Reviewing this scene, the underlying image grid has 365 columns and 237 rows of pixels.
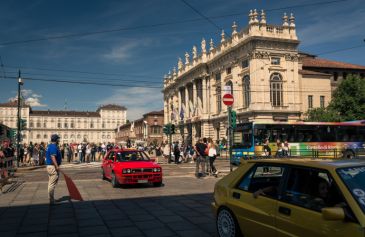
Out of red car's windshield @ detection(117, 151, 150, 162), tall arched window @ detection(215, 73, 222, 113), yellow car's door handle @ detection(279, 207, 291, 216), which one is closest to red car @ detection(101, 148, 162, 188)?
red car's windshield @ detection(117, 151, 150, 162)

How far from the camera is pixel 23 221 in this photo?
790cm

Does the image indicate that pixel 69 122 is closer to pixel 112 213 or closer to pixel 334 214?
pixel 112 213

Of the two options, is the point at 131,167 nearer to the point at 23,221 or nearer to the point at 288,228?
the point at 23,221

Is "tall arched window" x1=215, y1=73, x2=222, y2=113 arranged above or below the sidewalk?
above

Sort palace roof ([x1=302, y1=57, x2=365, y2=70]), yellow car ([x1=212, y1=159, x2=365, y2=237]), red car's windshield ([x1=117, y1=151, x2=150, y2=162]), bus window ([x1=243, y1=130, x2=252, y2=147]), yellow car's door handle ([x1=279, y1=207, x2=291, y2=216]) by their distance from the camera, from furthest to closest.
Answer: palace roof ([x1=302, y1=57, x2=365, y2=70])
bus window ([x1=243, y1=130, x2=252, y2=147])
red car's windshield ([x1=117, y1=151, x2=150, y2=162])
yellow car's door handle ([x1=279, y1=207, x2=291, y2=216])
yellow car ([x1=212, y1=159, x2=365, y2=237])

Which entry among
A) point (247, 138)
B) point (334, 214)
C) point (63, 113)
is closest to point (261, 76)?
point (247, 138)

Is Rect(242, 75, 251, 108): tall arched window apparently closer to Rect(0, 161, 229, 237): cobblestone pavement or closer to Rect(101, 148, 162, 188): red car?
Rect(101, 148, 162, 188): red car

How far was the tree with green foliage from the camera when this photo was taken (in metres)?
44.5

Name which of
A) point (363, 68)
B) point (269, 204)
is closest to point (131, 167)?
point (269, 204)

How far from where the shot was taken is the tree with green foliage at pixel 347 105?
44500mm

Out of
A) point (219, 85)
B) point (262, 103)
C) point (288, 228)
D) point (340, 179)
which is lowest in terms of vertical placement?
point (288, 228)

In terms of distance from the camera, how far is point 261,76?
46031mm

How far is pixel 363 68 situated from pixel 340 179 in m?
62.5

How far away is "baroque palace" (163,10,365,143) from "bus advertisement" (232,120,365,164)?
1548 centimetres
